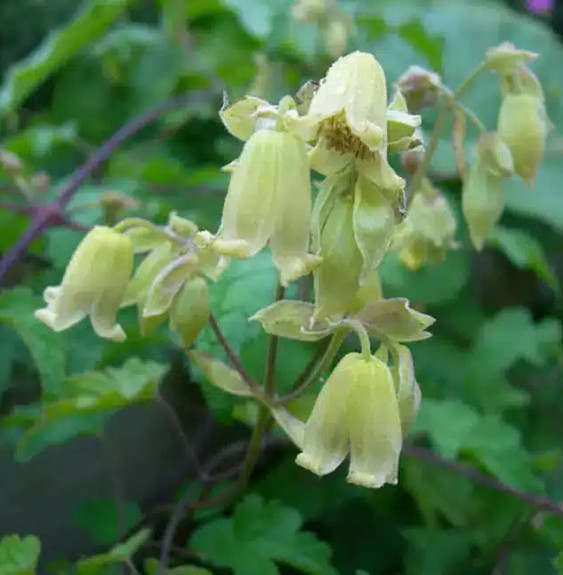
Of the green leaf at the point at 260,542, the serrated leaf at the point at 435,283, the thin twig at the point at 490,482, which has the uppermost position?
the thin twig at the point at 490,482

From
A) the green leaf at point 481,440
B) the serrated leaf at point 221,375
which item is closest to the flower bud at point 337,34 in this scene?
the green leaf at point 481,440

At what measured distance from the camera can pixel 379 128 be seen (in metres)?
0.51

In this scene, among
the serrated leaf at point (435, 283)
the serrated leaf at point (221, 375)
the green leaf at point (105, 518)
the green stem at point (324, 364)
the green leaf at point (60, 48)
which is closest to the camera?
the green stem at point (324, 364)

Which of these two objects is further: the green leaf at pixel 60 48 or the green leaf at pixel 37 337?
the green leaf at pixel 60 48

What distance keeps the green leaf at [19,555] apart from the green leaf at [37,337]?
148mm

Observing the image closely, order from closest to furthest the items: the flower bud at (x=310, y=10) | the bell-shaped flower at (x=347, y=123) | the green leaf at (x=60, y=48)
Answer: the bell-shaped flower at (x=347, y=123) < the flower bud at (x=310, y=10) < the green leaf at (x=60, y=48)

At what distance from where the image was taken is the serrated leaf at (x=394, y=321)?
59 cm

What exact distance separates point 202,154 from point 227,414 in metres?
0.86

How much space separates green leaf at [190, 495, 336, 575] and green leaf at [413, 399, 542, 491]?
20 cm

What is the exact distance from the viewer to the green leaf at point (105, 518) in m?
0.93

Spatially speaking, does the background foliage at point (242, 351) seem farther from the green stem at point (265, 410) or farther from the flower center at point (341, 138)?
the flower center at point (341, 138)

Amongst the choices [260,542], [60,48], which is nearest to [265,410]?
[260,542]

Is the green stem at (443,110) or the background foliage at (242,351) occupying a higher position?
the green stem at (443,110)

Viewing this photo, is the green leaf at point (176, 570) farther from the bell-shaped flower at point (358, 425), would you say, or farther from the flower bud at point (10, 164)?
the flower bud at point (10, 164)
